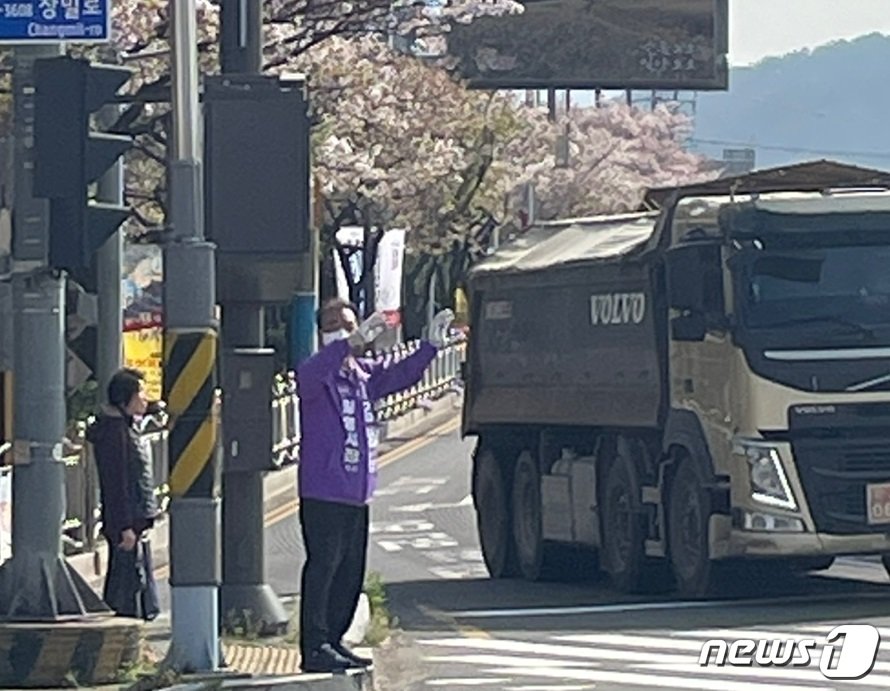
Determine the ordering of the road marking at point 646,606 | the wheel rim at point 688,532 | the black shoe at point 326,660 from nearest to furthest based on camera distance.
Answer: the black shoe at point 326,660, the road marking at point 646,606, the wheel rim at point 688,532

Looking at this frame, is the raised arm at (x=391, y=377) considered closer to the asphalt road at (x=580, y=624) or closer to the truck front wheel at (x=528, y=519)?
the asphalt road at (x=580, y=624)

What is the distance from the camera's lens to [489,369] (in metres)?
23.0

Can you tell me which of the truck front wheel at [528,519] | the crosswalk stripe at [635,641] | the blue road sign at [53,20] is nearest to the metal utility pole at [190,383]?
the blue road sign at [53,20]

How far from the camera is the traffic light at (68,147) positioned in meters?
12.8

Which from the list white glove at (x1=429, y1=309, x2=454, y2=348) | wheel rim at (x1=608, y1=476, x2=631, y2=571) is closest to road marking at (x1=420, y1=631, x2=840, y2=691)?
white glove at (x1=429, y1=309, x2=454, y2=348)

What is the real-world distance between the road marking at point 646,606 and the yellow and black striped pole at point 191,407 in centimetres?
576

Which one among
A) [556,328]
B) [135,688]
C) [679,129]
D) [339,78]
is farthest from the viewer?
[679,129]

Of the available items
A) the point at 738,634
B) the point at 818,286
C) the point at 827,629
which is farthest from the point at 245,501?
the point at 818,286

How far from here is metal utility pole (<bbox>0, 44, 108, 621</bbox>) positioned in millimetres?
13586

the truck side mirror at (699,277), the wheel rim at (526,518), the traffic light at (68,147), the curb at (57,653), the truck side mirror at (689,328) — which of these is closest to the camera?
the traffic light at (68,147)

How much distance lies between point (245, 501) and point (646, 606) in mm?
4183

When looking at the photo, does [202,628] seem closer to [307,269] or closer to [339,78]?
[307,269]

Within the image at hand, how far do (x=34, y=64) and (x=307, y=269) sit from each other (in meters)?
2.41

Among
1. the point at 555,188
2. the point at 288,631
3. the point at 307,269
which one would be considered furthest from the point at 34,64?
the point at 555,188
